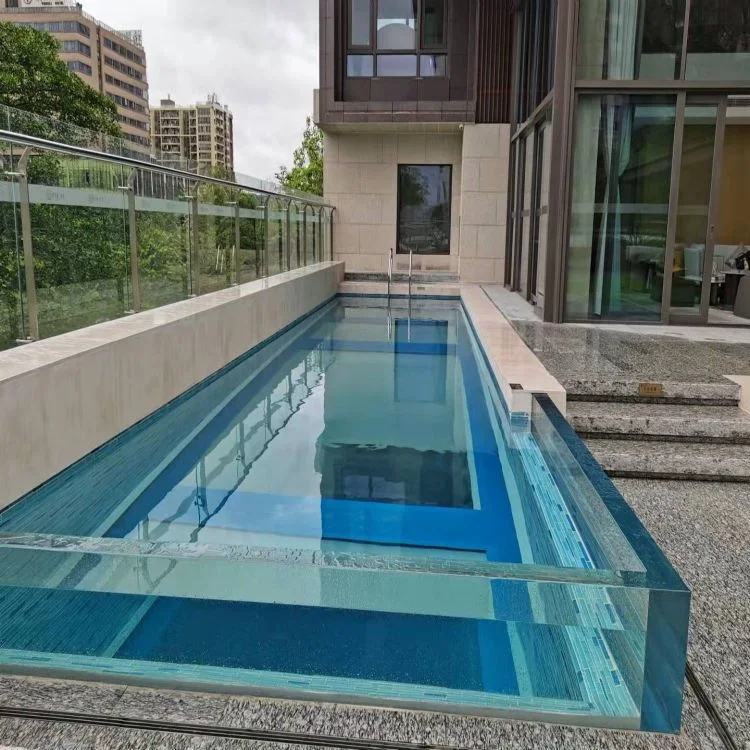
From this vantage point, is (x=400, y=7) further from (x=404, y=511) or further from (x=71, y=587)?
(x=71, y=587)

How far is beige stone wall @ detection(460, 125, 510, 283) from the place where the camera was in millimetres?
14133

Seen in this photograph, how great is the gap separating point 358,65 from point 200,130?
78454 mm

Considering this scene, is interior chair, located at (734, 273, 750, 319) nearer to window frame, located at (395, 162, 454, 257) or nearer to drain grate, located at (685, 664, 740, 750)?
drain grate, located at (685, 664, 740, 750)

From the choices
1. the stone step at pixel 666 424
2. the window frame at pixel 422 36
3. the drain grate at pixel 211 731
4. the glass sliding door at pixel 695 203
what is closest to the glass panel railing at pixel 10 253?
the drain grate at pixel 211 731

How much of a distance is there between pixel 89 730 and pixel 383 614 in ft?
2.46

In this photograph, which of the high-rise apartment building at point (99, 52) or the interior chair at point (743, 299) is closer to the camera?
the interior chair at point (743, 299)

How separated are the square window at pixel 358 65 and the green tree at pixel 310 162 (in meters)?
17.1

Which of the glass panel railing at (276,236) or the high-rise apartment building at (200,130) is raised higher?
the high-rise apartment building at (200,130)

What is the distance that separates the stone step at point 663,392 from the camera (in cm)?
480

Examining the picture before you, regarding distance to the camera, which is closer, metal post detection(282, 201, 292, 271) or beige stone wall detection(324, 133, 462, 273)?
metal post detection(282, 201, 292, 271)

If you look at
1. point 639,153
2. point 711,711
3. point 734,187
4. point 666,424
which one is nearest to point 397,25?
point 734,187

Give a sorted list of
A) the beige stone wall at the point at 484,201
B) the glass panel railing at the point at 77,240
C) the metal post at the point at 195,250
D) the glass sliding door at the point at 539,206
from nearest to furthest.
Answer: the glass panel railing at the point at 77,240, the metal post at the point at 195,250, the glass sliding door at the point at 539,206, the beige stone wall at the point at 484,201

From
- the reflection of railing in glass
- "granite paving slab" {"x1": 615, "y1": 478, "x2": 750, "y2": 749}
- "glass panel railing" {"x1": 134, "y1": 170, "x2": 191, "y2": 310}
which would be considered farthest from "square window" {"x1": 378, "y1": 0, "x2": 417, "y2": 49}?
"granite paving slab" {"x1": 615, "y1": 478, "x2": 750, "y2": 749}

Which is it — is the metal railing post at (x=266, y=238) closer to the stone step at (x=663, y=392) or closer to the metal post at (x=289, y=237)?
the metal post at (x=289, y=237)
